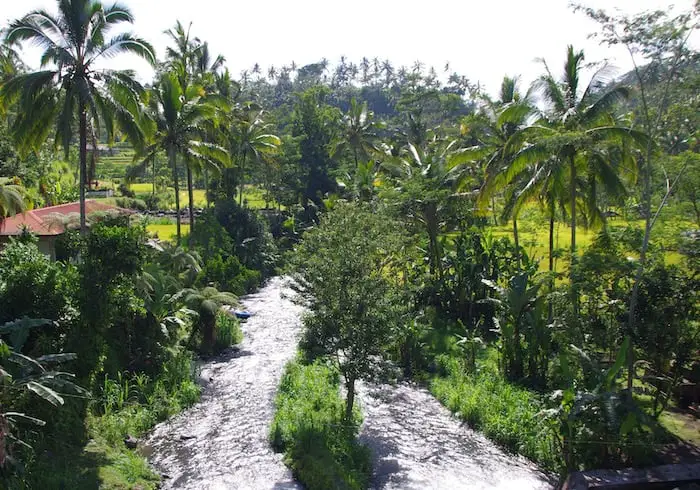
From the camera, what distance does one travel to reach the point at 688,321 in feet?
46.5

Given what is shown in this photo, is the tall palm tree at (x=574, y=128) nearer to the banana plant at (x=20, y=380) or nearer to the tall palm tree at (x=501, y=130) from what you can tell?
the tall palm tree at (x=501, y=130)

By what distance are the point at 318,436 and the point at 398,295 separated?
13.7ft

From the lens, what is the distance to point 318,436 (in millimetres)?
14383

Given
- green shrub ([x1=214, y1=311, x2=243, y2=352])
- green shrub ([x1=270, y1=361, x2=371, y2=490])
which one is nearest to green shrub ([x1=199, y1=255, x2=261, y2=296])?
green shrub ([x1=214, y1=311, x2=243, y2=352])

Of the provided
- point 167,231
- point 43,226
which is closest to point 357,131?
point 167,231

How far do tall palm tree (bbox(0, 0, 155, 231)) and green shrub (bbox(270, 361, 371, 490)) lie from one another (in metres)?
8.75

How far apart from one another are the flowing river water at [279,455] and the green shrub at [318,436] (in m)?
0.35

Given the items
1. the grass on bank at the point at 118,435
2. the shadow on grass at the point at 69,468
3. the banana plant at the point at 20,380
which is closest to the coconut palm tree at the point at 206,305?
the grass on bank at the point at 118,435

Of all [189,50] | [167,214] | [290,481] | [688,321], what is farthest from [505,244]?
[167,214]

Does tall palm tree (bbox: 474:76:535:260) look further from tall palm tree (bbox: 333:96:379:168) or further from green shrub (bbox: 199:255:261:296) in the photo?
tall palm tree (bbox: 333:96:379:168)

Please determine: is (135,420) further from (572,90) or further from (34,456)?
(572,90)

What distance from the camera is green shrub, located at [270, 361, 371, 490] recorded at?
12.9 meters

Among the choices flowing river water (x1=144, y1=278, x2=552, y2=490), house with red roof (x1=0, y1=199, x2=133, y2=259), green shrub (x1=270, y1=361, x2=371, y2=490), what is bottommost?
flowing river water (x1=144, y1=278, x2=552, y2=490)

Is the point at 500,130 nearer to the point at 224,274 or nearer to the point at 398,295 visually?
the point at 398,295
